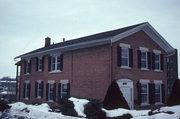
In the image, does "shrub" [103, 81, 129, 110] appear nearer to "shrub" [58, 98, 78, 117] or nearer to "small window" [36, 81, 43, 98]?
"shrub" [58, 98, 78, 117]

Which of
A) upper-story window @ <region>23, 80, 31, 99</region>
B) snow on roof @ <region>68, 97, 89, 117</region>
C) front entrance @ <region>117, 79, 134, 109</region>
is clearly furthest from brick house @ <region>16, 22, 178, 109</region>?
snow on roof @ <region>68, 97, 89, 117</region>

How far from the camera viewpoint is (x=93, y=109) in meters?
13.8

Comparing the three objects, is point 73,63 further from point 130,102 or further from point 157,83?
point 157,83

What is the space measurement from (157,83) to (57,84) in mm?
9919

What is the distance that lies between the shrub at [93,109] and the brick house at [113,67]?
5.60 m

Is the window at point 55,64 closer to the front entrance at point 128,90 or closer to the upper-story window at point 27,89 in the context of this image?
the upper-story window at point 27,89

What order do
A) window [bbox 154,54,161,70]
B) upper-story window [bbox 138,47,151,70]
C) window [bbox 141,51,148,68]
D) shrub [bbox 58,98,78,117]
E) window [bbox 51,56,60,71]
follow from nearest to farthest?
shrub [bbox 58,98,78,117]
upper-story window [bbox 138,47,151,70]
window [bbox 141,51,148,68]
window [bbox 154,54,161,70]
window [bbox 51,56,60,71]

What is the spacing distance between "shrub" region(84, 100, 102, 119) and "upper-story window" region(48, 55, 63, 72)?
11.3m

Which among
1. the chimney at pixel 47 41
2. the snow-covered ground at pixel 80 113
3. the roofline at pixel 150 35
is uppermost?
the chimney at pixel 47 41

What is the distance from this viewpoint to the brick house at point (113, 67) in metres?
20.0

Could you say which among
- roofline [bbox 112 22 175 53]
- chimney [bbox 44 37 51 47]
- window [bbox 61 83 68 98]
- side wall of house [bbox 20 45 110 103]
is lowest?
window [bbox 61 83 68 98]

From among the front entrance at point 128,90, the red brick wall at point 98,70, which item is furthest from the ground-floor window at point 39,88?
the front entrance at point 128,90

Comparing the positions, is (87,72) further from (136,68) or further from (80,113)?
(80,113)

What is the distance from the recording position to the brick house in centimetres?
2002
